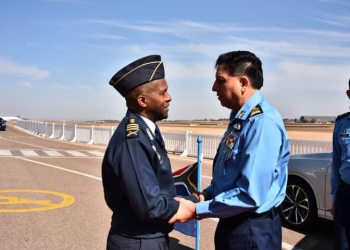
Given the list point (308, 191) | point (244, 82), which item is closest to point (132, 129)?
point (244, 82)

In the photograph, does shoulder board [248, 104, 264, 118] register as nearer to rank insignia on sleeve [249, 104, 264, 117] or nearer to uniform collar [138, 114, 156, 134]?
rank insignia on sleeve [249, 104, 264, 117]

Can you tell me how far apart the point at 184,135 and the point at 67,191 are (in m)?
9.37

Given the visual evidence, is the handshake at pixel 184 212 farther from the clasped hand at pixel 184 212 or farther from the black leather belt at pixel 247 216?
the black leather belt at pixel 247 216

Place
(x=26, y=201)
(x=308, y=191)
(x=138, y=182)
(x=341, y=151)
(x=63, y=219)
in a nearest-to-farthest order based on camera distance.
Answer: (x=138, y=182), (x=341, y=151), (x=308, y=191), (x=63, y=219), (x=26, y=201)

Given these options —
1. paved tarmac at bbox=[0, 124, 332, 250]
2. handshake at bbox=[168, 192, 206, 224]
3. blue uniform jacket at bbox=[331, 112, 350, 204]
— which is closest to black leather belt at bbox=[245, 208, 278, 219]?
handshake at bbox=[168, 192, 206, 224]

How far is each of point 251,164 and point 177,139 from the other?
51.5 ft

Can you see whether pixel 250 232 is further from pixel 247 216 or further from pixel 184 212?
pixel 184 212

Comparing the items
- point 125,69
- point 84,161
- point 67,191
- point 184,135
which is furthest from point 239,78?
point 184,135

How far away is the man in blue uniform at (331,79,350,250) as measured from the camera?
304 cm

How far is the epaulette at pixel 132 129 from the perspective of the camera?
2.03m

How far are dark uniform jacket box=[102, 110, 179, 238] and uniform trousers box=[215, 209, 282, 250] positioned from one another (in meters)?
0.39

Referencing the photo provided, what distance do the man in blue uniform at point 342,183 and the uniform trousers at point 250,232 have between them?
93 centimetres

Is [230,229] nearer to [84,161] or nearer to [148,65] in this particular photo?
[148,65]

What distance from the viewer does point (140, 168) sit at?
197cm
